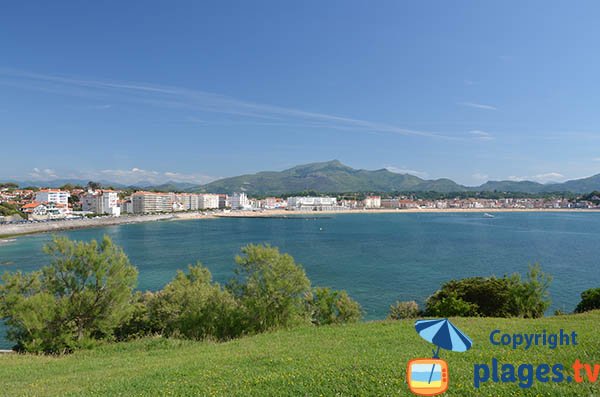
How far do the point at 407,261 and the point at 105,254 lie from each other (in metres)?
34.0

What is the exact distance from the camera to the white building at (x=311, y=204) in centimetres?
17262

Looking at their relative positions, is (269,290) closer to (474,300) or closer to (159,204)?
(474,300)

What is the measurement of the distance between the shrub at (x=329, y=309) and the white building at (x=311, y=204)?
153683 mm

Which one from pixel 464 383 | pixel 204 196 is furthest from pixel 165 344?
pixel 204 196

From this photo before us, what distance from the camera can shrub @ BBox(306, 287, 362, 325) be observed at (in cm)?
1620

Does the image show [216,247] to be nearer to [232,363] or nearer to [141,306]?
[141,306]

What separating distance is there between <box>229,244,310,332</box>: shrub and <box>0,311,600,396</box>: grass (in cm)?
373

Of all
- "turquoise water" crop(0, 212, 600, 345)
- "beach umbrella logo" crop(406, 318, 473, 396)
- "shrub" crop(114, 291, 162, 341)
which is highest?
"beach umbrella logo" crop(406, 318, 473, 396)

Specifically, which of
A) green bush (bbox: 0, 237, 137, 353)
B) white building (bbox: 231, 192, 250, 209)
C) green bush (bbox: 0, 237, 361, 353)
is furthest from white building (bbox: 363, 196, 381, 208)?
green bush (bbox: 0, 237, 137, 353)

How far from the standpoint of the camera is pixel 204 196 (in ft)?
529

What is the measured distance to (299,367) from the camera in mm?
6383

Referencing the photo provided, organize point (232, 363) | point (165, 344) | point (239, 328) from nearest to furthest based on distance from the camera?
point (232, 363), point (165, 344), point (239, 328)

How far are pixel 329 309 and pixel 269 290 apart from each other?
145 inches

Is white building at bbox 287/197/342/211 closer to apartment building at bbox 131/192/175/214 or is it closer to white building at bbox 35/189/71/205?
apartment building at bbox 131/192/175/214
